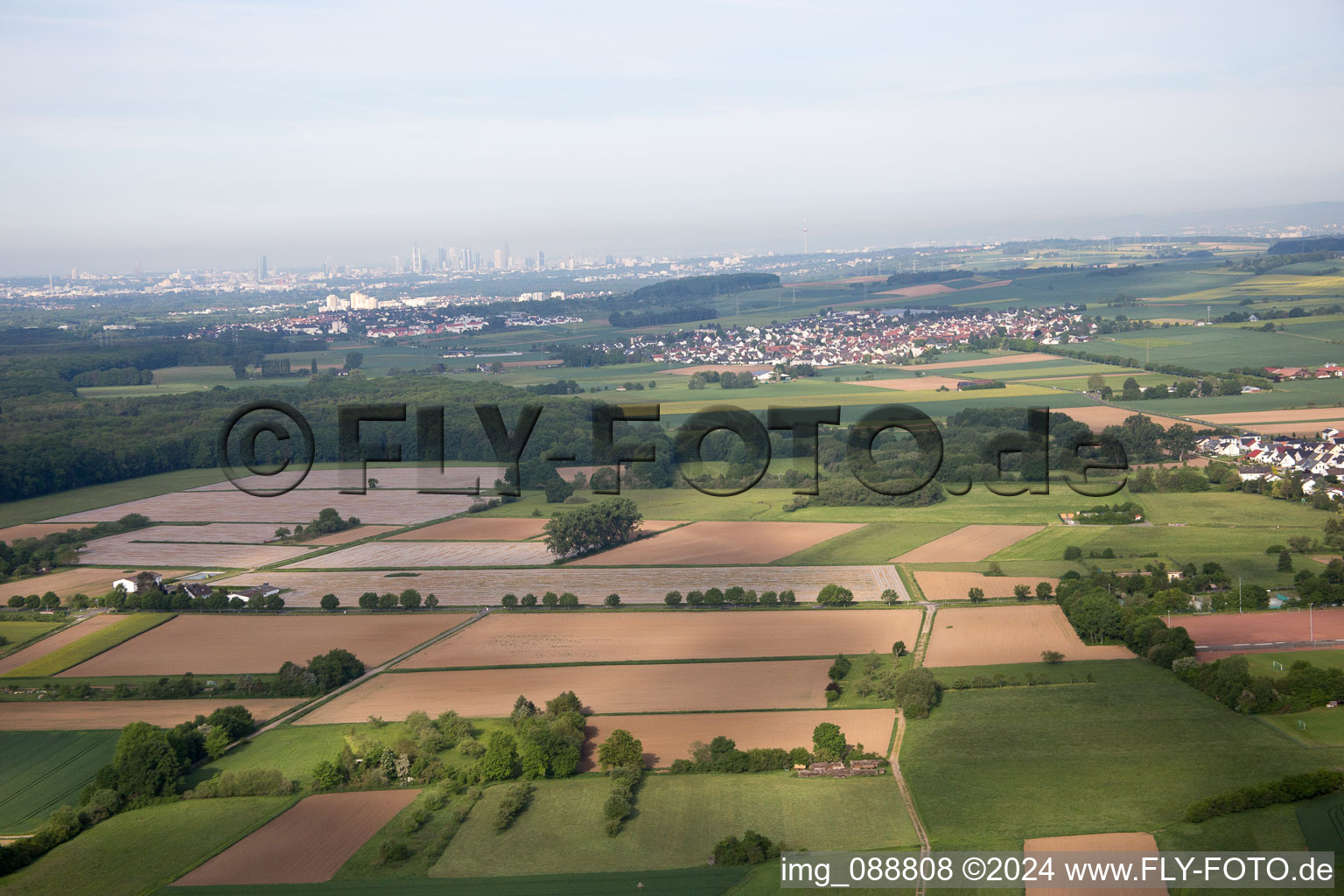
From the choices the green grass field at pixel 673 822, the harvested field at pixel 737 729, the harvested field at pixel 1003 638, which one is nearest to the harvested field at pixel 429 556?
the harvested field at pixel 737 729

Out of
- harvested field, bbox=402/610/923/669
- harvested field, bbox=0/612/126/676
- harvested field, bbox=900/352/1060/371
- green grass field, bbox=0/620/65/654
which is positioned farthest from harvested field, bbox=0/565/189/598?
harvested field, bbox=900/352/1060/371

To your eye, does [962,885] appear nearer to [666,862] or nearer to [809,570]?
[666,862]

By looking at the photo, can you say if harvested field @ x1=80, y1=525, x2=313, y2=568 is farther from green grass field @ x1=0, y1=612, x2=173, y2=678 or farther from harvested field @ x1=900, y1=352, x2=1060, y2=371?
harvested field @ x1=900, y1=352, x2=1060, y2=371

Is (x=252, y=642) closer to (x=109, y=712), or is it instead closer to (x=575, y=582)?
(x=109, y=712)

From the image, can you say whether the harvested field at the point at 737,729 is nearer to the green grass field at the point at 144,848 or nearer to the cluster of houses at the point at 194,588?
the green grass field at the point at 144,848

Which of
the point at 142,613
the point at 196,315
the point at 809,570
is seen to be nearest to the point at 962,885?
the point at 809,570

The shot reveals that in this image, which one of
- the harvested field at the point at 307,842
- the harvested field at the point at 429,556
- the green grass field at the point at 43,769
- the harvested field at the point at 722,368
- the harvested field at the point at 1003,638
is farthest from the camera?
the harvested field at the point at 722,368
